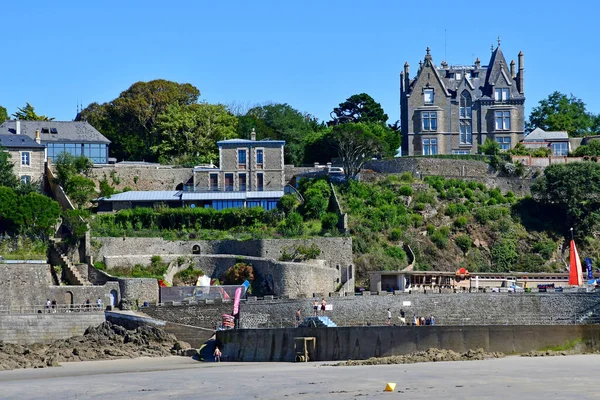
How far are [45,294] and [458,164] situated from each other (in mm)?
31643

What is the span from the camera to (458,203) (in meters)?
78.4

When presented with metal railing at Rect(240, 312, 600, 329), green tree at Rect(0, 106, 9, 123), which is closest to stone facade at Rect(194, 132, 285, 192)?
green tree at Rect(0, 106, 9, 123)

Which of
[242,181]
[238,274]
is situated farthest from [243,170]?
[238,274]

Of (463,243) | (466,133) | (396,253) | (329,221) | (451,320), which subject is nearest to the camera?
(451,320)

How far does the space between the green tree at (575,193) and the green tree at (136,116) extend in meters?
26.7

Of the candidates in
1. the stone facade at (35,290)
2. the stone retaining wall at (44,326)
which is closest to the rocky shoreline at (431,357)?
the stone retaining wall at (44,326)

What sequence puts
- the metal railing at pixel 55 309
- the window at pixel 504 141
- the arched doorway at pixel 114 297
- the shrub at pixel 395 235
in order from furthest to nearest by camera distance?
1. the window at pixel 504 141
2. the shrub at pixel 395 235
3. the arched doorway at pixel 114 297
4. the metal railing at pixel 55 309

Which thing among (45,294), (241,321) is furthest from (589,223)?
(45,294)

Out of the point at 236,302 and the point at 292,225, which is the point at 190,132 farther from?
the point at 236,302

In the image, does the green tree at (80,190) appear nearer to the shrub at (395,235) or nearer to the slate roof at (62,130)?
the slate roof at (62,130)

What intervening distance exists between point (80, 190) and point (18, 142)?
17.9 feet

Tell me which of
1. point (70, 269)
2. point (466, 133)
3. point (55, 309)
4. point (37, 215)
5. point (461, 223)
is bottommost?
point (55, 309)

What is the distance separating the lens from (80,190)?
2977 inches

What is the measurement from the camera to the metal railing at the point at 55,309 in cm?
5891
